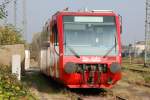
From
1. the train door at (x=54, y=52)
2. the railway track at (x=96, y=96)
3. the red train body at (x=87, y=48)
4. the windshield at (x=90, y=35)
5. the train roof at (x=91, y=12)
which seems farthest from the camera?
the train roof at (x=91, y=12)

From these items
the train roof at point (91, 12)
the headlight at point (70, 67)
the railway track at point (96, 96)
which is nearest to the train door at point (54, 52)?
the train roof at point (91, 12)

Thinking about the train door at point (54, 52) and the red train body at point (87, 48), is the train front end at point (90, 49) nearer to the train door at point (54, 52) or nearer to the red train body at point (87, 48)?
the red train body at point (87, 48)

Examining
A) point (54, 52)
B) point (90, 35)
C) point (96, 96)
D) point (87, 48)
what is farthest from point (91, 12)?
point (96, 96)

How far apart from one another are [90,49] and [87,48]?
12 centimetres

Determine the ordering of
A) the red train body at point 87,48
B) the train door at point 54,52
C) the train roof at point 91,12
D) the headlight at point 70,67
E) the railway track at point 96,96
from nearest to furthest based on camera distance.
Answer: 1. the headlight at point 70,67
2. the railway track at point 96,96
3. the red train body at point 87,48
4. the train door at point 54,52
5. the train roof at point 91,12

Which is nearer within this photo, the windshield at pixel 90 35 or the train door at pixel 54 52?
the windshield at pixel 90 35

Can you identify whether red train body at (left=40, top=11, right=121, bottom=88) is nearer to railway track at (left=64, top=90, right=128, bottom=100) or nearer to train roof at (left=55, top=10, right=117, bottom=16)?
train roof at (left=55, top=10, right=117, bottom=16)

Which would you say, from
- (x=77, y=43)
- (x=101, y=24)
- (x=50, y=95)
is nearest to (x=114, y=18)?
(x=101, y=24)

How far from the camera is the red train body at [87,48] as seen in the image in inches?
774

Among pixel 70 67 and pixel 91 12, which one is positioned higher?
pixel 91 12

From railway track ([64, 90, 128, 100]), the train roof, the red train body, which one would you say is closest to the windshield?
the red train body

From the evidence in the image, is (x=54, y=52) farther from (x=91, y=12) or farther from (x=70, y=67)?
(x=91, y=12)

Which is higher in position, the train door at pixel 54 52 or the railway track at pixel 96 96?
the train door at pixel 54 52

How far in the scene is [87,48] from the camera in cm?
2003
